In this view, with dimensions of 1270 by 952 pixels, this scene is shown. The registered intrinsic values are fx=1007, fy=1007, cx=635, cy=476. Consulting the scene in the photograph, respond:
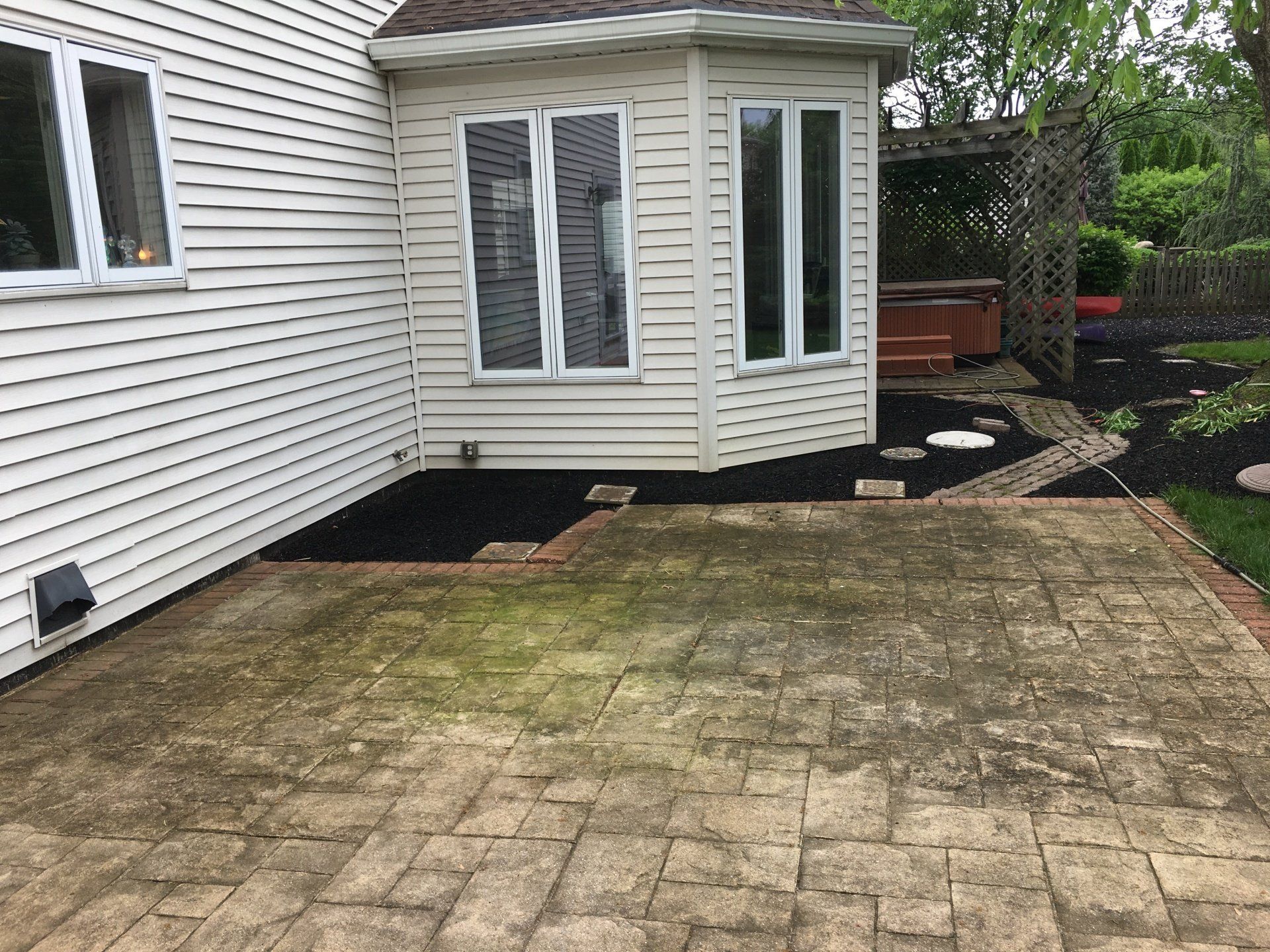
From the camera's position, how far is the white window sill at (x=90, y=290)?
3.99 meters

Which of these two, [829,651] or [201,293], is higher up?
[201,293]

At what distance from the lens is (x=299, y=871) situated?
2719mm

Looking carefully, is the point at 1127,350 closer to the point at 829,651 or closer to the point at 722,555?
the point at 722,555

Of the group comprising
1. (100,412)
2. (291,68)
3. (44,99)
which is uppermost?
(291,68)

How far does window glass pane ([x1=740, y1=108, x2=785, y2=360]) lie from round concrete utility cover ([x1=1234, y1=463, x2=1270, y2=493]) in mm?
3018

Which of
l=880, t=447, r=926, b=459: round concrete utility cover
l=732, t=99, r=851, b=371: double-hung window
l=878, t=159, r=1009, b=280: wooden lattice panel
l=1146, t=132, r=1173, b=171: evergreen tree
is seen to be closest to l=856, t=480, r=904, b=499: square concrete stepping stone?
l=880, t=447, r=926, b=459: round concrete utility cover

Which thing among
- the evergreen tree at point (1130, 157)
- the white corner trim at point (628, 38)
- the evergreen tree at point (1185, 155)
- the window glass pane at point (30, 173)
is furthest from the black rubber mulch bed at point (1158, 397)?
the evergreen tree at point (1185, 155)

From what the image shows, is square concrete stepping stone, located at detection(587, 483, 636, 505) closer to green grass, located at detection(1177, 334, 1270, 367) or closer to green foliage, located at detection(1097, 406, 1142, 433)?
green foliage, located at detection(1097, 406, 1142, 433)

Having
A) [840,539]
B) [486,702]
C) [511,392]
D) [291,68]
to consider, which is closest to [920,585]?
[840,539]

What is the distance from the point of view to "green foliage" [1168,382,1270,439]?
7344 millimetres

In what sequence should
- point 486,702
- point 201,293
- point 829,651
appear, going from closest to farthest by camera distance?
point 486,702 → point 829,651 → point 201,293

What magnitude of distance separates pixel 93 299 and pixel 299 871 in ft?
9.53

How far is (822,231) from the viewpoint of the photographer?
736 centimetres

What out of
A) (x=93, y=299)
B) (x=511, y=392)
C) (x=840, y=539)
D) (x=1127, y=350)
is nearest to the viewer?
(x=93, y=299)
